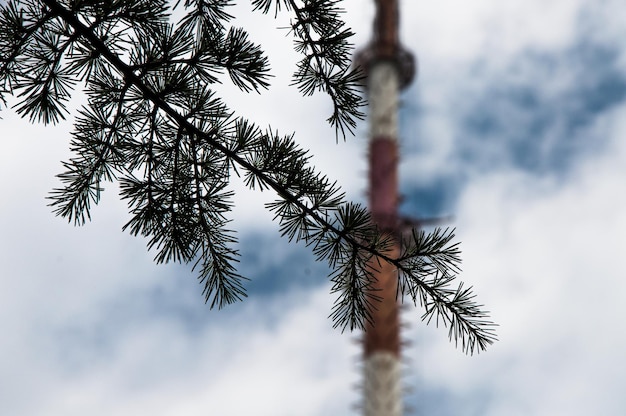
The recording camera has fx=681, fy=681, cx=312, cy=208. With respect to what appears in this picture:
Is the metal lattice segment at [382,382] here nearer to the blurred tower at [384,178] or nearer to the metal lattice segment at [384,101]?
the blurred tower at [384,178]

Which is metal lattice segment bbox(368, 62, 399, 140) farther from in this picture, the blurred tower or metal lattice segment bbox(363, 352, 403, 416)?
metal lattice segment bbox(363, 352, 403, 416)

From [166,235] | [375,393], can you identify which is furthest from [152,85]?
[375,393]

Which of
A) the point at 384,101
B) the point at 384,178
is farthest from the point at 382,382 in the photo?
the point at 384,101

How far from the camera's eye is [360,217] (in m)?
2.17

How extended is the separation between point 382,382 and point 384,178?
6.00 m

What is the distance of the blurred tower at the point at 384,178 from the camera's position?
1931 centimetres

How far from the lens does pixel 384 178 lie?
814 inches

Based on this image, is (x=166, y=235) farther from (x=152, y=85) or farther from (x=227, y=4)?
(x=227, y=4)

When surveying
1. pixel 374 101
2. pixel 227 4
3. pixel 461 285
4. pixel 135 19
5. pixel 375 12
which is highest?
pixel 375 12

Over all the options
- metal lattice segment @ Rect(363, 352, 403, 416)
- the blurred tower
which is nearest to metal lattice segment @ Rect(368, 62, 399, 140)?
the blurred tower

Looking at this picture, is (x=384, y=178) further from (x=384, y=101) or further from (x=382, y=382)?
(x=382, y=382)

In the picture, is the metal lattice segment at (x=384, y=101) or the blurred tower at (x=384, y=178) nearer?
the blurred tower at (x=384, y=178)

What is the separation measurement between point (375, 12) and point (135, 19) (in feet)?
75.2

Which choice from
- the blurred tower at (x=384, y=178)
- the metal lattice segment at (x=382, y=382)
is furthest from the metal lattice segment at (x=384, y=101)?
the metal lattice segment at (x=382, y=382)
